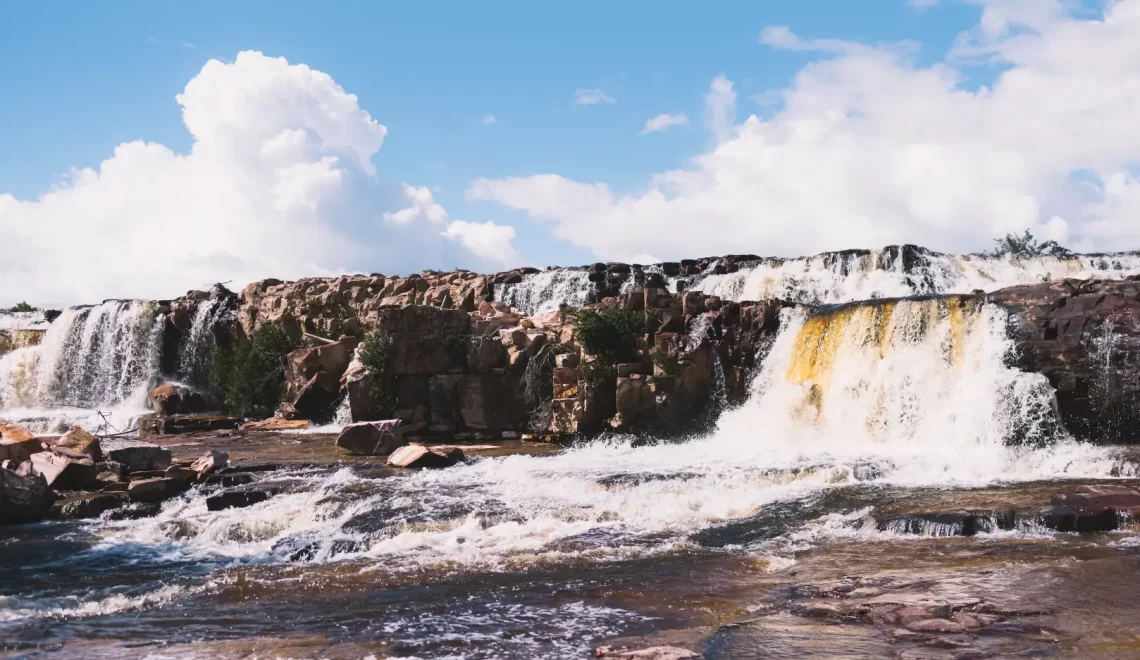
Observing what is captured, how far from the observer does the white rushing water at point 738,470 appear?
11477mm

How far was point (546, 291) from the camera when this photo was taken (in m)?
30.4

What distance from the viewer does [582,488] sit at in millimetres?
14039

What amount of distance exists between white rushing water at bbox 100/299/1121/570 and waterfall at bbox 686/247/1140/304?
14.9 ft

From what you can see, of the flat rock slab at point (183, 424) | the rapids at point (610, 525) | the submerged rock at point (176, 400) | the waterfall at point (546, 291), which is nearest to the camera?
the rapids at point (610, 525)

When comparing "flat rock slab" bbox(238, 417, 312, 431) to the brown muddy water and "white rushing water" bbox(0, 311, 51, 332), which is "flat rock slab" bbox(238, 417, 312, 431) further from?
"white rushing water" bbox(0, 311, 51, 332)

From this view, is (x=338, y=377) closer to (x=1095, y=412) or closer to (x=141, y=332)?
(x=141, y=332)

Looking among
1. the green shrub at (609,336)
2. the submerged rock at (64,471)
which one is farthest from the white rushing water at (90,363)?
the green shrub at (609,336)

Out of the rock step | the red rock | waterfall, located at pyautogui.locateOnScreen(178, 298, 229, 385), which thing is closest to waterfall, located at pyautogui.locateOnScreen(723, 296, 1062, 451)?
the rock step

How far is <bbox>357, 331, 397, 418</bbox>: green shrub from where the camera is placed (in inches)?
890

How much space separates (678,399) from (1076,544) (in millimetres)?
10631

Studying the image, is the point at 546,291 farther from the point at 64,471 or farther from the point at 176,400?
the point at 64,471

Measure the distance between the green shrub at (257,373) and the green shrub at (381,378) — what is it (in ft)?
24.8

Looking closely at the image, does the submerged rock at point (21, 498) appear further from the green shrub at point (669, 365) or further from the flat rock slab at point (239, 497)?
the green shrub at point (669, 365)

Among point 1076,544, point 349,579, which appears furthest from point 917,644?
point 349,579
